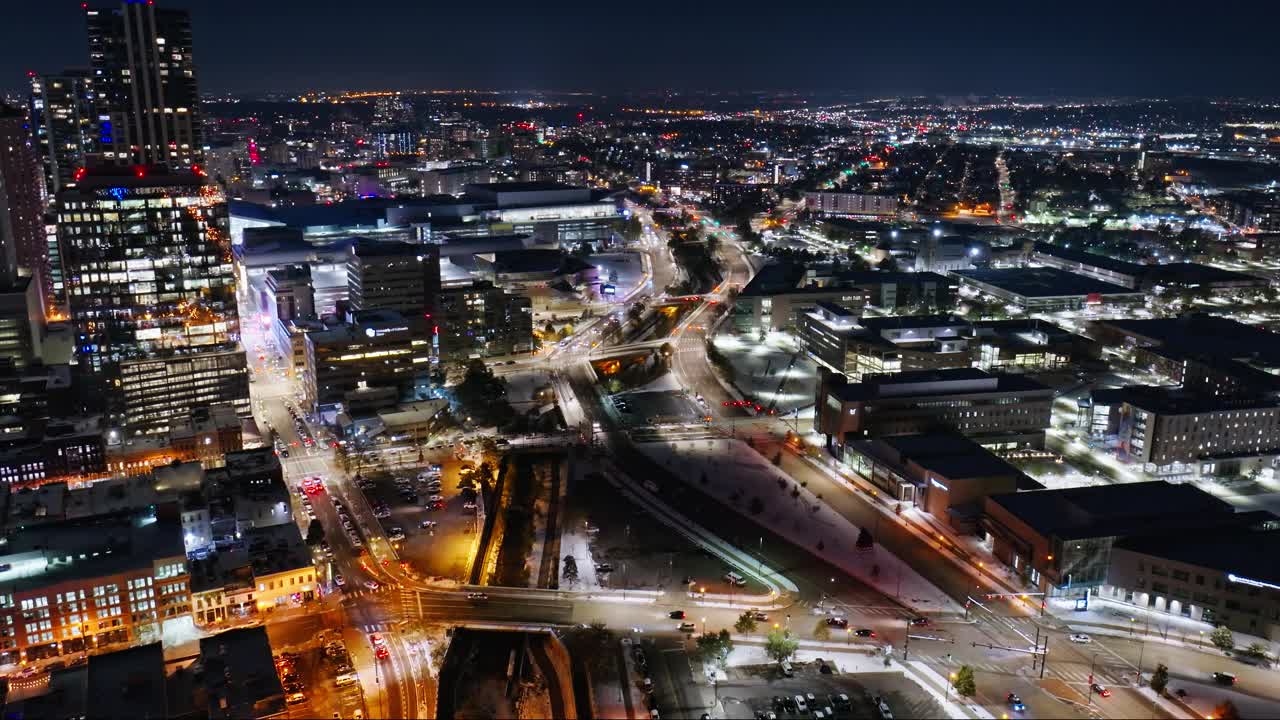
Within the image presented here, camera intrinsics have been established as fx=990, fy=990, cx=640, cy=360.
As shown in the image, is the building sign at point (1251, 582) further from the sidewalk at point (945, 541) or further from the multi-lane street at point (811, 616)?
the sidewalk at point (945, 541)

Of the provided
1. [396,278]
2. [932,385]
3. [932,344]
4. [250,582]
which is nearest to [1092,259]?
[932,344]

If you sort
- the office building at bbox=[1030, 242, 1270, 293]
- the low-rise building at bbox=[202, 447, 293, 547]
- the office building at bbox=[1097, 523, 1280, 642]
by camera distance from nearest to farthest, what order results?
the office building at bbox=[1097, 523, 1280, 642]
the low-rise building at bbox=[202, 447, 293, 547]
the office building at bbox=[1030, 242, 1270, 293]

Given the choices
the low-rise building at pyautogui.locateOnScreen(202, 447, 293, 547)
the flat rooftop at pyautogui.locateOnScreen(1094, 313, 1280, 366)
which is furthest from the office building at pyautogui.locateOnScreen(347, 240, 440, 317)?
the flat rooftop at pyautogui.locateOnScreen(1094, 313, 1280, 366)

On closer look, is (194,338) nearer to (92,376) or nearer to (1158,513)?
(92,376)

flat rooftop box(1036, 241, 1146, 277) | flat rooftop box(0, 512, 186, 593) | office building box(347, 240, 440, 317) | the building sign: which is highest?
office building box(347, 240, 440, 317)

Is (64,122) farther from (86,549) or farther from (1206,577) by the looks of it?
(1206,577)

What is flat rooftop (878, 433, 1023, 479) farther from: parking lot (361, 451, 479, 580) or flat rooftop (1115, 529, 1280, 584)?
parking lot (361, 451, 479, 580)

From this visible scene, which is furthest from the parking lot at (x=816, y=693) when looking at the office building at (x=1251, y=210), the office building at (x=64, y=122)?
the office building at (x=1251, y=210)
